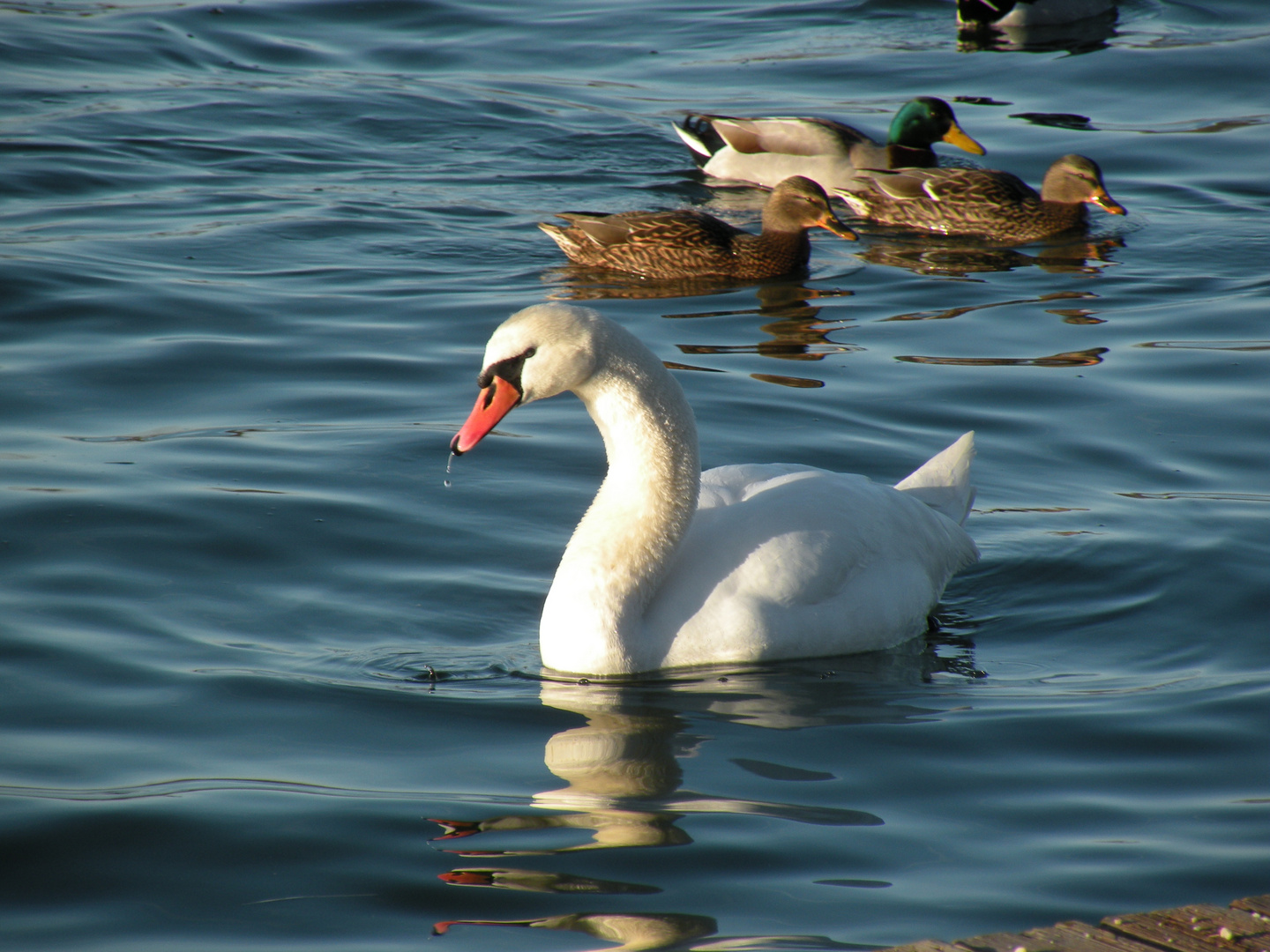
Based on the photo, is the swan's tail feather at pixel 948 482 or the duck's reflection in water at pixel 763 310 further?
the duck's reflection in water at pixel 763 310

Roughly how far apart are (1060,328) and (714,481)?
437cm

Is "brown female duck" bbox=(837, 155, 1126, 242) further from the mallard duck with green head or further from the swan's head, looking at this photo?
the swan's head

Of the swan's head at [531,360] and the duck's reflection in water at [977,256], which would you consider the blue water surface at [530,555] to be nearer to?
the duck's reflection in water at [977,256]

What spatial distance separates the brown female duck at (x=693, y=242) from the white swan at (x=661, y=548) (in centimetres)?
544

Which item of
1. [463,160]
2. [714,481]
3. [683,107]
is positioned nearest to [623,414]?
[714,481]

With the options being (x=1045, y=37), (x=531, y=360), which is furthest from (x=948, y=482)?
(x=1045, y=37)

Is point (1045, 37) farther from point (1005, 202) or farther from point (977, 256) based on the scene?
point (977, 256)

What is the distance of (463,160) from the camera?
1398 cm

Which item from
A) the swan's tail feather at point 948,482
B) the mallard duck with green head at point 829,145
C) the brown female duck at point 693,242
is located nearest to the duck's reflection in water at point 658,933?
the swan's tail feather at point 948,482

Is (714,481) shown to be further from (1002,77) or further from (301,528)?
(1002,77)

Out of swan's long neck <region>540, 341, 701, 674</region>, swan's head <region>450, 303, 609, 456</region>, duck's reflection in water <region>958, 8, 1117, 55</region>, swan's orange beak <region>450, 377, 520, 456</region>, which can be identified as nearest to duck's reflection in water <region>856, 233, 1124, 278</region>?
swan's long neck <region>540, 341, 701, 674</region>

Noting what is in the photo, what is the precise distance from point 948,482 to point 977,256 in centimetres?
541

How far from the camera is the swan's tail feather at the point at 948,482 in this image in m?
6.59

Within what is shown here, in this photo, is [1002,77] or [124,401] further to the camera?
[1002,77]
